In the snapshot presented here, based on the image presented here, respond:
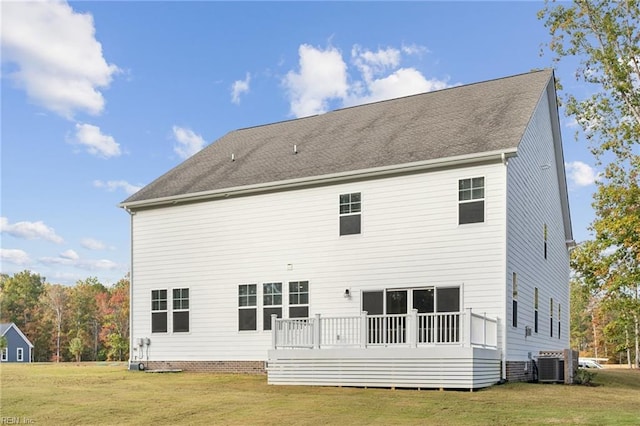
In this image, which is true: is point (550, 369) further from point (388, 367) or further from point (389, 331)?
point (388, 367)

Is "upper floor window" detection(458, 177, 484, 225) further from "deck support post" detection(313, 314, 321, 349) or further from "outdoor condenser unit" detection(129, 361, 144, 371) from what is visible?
"outdoor condenser unit" detection(129, 361, 144, 371)

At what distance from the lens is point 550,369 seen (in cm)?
1717

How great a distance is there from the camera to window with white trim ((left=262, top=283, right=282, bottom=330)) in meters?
18.8

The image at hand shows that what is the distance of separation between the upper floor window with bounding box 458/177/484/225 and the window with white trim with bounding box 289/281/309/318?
5.08m

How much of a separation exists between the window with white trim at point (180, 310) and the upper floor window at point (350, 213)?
19.9 ft

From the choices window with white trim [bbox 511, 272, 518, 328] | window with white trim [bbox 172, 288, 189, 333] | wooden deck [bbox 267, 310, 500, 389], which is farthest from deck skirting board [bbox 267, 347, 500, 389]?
window with white trim [bbox 172, 288, 189, 333]

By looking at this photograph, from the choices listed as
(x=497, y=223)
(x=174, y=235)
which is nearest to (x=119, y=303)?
(x=174, y=235)

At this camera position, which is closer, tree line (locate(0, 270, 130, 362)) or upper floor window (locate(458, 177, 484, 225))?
upper floor window (locate(458, 177, 484, 225))

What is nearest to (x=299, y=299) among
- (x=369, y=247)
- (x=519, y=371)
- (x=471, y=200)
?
(x=369, y=247)

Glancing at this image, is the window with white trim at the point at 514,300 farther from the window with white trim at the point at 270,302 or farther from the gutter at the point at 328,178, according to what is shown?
the window with white trim at the point at 270,302

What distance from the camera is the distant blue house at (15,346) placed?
176ft

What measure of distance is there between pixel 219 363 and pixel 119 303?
4362 cm

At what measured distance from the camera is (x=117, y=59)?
877 inches

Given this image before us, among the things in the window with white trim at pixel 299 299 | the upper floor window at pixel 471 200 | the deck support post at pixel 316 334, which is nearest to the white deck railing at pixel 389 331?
the deck support post at pixel 316 334
